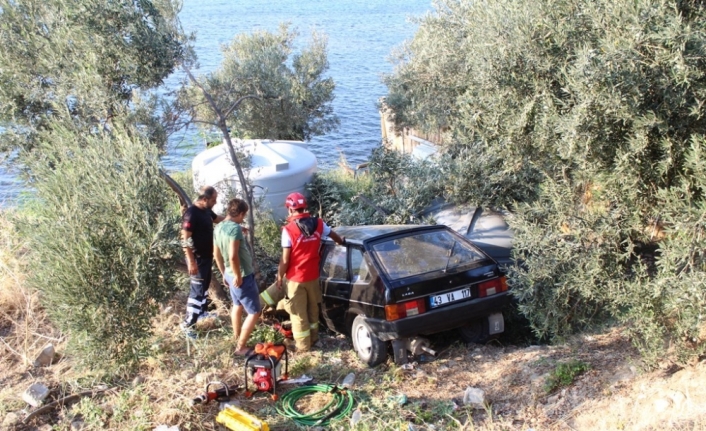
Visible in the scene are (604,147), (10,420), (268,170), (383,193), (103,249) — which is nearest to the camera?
(604,147)

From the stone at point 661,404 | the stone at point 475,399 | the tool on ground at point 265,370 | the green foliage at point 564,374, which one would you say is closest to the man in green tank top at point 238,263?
the tool on ground at point 265,370

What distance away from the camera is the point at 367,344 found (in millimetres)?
6965

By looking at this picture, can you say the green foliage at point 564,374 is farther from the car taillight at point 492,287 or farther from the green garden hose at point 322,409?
the green garden hose at point 322,409

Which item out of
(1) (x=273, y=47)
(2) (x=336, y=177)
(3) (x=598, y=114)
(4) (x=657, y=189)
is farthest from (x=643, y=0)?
(1) (x=273, y=47)

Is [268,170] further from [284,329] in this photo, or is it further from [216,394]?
[216,394]

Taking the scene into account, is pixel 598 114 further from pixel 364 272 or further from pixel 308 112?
pixel 308 112

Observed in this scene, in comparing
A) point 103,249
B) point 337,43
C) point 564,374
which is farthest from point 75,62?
point 337,43

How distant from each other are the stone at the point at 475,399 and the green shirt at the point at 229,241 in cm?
259

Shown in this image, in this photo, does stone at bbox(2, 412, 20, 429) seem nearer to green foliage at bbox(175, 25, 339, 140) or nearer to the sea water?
the sea water

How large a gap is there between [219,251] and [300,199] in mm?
1036

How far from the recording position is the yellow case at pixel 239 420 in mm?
5211

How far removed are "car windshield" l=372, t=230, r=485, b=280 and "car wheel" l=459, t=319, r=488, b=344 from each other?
78 centimetres

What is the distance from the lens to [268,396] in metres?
6.12

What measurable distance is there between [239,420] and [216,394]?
2.18 feet
